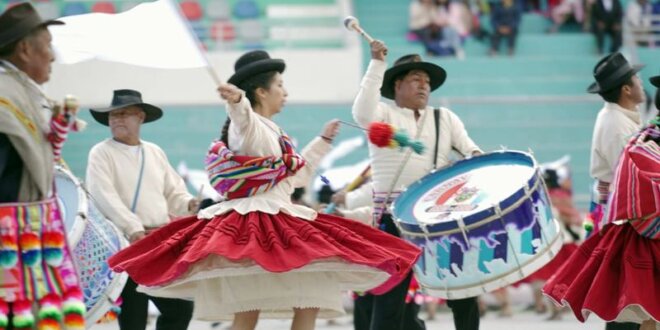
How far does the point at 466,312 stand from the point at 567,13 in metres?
16.1

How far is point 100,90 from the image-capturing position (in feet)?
70.4

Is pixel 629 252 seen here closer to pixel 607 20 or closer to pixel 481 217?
pixel 481 217

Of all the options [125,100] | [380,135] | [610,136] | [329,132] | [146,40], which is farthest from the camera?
[125,100]

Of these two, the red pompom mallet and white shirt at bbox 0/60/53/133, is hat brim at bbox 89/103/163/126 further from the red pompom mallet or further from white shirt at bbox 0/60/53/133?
white shirt at bbox 0/60/53/133

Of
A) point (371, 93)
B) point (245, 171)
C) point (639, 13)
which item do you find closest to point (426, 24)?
point (639, 13)

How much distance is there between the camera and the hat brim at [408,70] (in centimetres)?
1013

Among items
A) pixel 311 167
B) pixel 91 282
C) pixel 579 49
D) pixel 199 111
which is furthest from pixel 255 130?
pixel 579 49

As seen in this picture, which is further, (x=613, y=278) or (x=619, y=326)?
(x=619, y=326)

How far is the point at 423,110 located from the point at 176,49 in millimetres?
2697

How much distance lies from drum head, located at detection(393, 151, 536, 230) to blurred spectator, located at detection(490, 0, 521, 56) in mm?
14669

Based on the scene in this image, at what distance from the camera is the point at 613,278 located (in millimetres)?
8703

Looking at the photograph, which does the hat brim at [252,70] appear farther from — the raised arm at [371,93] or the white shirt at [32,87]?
the white shirt at [32,87]

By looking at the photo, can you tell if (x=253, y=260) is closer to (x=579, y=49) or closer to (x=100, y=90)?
(x=100, y=90)

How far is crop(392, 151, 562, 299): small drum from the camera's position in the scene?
904cm
